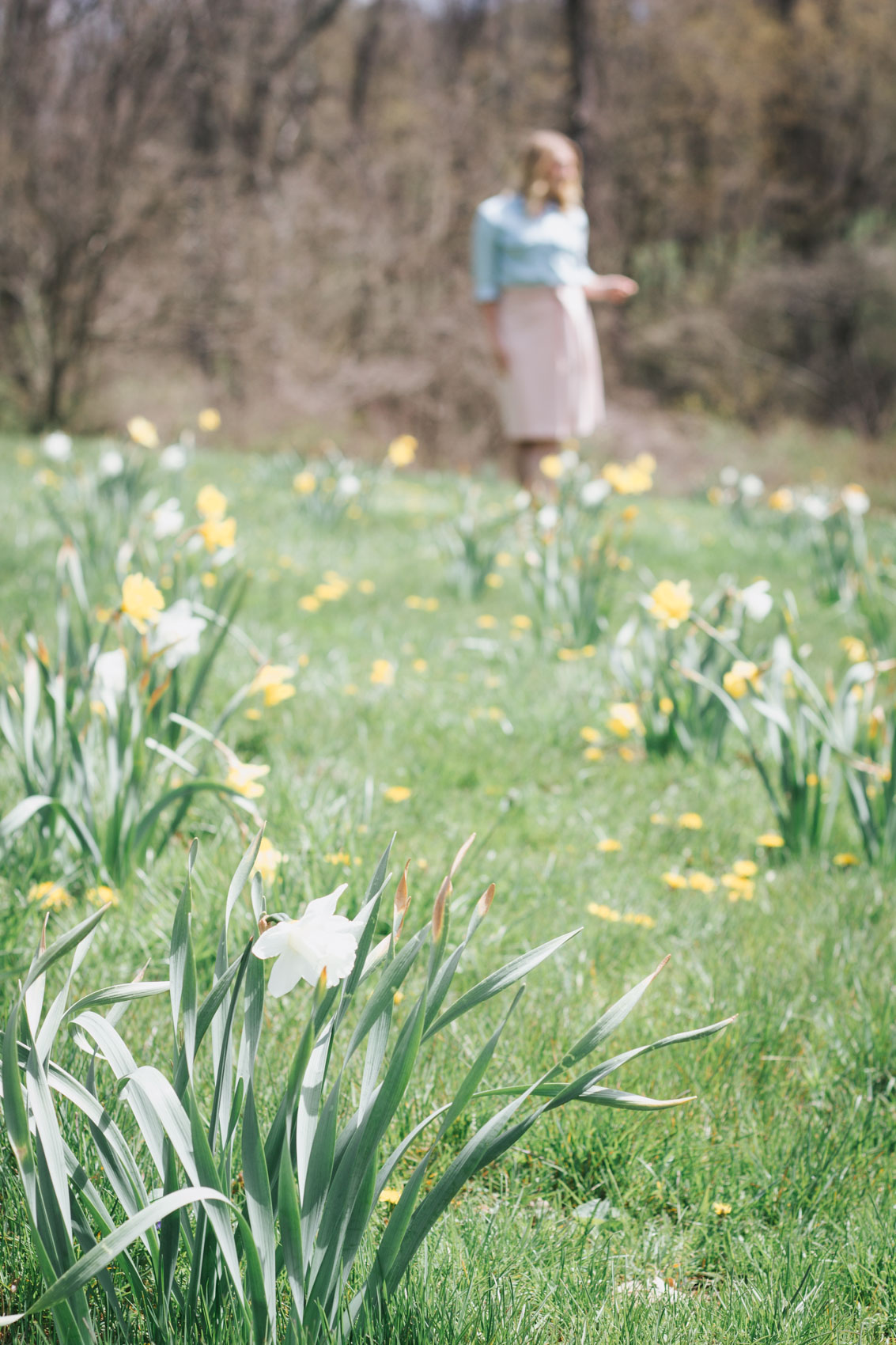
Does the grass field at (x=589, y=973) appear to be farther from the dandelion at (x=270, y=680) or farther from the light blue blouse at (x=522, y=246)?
the light blue blouse at (x=522, y=246)

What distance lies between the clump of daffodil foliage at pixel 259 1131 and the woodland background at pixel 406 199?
1055 cm

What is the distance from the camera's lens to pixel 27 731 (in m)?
1.71

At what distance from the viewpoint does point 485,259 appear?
17.5 ft

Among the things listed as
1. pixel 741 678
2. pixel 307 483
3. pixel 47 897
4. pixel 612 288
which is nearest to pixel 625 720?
pixel 741 678

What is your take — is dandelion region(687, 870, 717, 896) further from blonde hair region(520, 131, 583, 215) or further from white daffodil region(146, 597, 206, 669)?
blonde hair region(520, 131, 583, 215)

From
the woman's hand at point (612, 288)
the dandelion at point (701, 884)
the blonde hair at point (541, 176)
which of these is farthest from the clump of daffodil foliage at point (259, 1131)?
the blonde hair at point (541, 176)

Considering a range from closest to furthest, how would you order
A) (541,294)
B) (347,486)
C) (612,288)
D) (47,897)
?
(47,897) → (347,486) → (612,288) → (541,294)

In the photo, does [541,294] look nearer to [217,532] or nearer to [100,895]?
[217,532]

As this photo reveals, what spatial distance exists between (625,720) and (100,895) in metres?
1.16

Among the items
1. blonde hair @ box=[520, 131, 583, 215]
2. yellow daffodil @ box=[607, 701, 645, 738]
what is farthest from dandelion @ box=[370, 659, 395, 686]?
blonde hair @ box=[520, 131, 583, 215]

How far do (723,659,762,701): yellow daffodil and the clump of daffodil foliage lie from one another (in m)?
1.13

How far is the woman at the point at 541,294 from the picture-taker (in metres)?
5.28

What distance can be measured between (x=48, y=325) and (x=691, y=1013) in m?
10.4

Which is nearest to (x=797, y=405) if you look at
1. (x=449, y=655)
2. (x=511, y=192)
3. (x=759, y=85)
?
(x=759, y=85)
